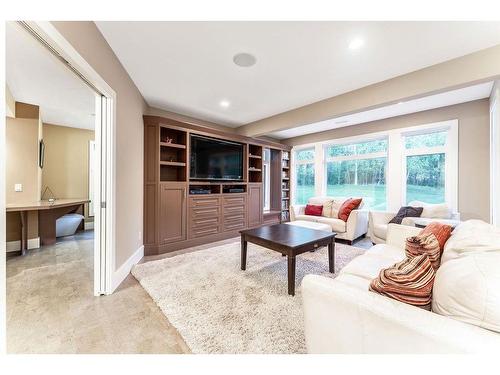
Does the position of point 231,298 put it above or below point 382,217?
below

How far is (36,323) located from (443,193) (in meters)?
5.46

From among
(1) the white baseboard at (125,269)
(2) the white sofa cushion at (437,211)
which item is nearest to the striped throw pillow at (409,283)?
(1) the white baseboard at (125,269)

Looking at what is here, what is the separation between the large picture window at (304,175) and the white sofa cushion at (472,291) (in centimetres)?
470

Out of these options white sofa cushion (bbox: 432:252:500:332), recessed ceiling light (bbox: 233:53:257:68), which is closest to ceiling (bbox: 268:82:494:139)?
recessed ceiling light (bbox: 233:53:257:68)

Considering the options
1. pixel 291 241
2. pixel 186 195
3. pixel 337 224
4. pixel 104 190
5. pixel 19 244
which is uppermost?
pixel 104 190

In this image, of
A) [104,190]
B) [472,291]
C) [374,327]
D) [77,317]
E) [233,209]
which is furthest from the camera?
[233,209]

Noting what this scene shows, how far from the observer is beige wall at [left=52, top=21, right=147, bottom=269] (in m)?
1.58

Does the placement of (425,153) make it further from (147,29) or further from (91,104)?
(91,104)

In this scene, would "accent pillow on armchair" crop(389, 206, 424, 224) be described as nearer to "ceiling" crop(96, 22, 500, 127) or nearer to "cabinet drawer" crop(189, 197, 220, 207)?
"ceiling" crop(96, 22, 500, 127)

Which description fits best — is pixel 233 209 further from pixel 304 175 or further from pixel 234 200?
pixel 304 175

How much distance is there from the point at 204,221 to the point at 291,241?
78.5 inches

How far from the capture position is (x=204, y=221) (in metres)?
3.77

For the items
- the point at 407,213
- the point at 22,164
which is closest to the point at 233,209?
the point at 407,213
